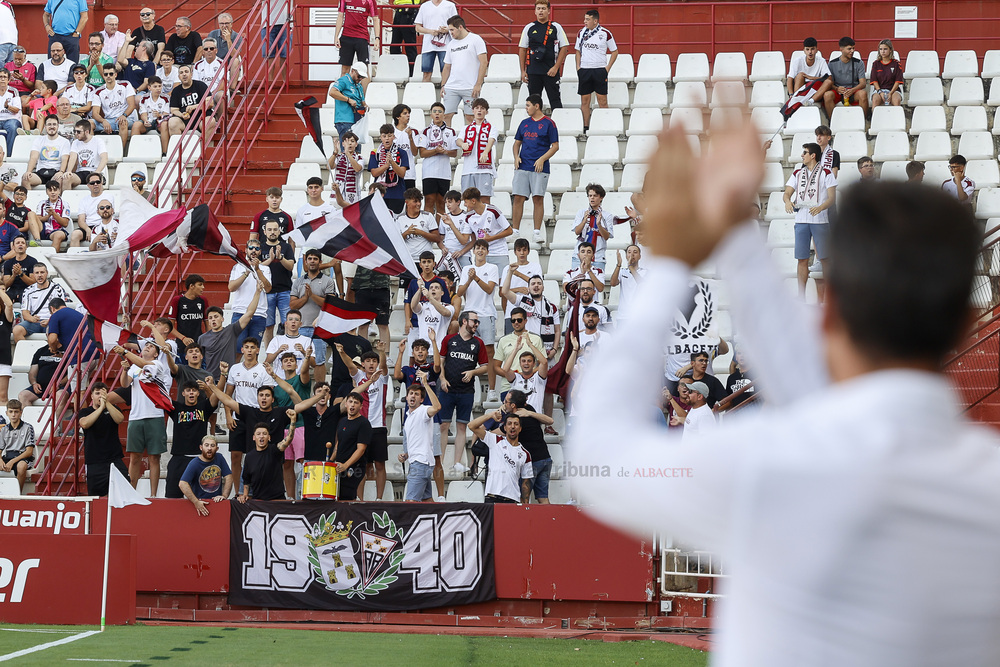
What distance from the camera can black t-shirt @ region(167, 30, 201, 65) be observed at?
21688 mm

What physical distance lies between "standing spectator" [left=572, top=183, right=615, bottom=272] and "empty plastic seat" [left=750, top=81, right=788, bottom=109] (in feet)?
14.9

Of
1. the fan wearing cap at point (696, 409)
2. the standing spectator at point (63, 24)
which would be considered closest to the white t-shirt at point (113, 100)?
the standing spectator at point (63, 24)

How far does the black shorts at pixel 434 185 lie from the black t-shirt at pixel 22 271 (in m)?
5.65

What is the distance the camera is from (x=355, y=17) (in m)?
19.8

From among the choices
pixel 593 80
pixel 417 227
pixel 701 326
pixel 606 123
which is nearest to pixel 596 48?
pixel 593 80

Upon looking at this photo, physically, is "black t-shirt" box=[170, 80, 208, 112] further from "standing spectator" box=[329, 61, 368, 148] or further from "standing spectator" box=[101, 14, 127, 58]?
"standing spectator" box=[329, 61, 368, 148]

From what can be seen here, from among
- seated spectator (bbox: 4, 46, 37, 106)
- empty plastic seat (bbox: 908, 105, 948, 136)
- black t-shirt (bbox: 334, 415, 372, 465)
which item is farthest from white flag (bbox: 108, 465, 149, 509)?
empty plastic seat (bbox: 908, 105, 948, 136)

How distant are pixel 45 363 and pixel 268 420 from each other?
3.95m

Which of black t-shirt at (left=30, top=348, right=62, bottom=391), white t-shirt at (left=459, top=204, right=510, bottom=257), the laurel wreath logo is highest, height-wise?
white t-shirt at (left=459, top=204, right=510, bottom=257)

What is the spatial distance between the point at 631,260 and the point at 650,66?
6.64 meters

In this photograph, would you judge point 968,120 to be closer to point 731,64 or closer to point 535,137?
point 731,64

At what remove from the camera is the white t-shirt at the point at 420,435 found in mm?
14523

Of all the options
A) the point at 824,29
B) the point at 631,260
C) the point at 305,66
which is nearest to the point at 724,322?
the point at 631,260

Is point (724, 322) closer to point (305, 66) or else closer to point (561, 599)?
point (561, 599)
